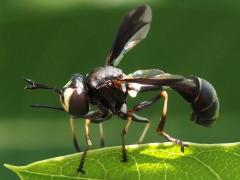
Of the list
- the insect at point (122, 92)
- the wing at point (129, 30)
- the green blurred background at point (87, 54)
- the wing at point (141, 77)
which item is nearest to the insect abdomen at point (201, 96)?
the insect at point (122, 92)

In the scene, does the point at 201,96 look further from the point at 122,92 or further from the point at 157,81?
the point at 122,92

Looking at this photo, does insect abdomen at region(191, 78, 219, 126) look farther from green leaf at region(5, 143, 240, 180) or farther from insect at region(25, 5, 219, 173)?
green leaf at region(5, 143, 240, 180)

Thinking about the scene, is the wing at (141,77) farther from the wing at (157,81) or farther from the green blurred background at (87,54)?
the green blurred background at (87,54)

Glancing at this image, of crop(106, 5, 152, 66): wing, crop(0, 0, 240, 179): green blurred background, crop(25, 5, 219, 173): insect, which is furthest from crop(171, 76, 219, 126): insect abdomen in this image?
crop(0, 0, 240, 179): green blurred background

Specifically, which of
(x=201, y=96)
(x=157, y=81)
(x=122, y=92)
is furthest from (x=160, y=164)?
(x=122, y=92)

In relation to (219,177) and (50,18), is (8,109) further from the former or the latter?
(219,177)

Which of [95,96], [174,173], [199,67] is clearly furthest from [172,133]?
[174,173]
